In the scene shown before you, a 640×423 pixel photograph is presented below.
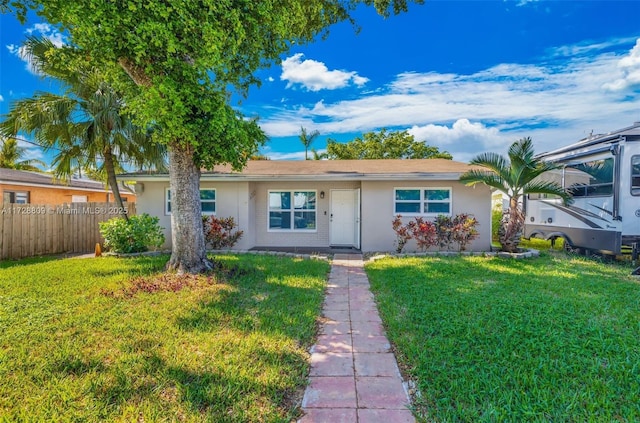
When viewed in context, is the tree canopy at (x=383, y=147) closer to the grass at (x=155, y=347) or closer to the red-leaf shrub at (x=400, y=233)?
the red-leaf shrub at (x=400, y=233)

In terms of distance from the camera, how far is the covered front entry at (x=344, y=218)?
450 inches

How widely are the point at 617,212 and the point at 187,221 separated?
9.84 metres

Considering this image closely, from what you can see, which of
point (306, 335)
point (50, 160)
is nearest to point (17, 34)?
point (50, 160)

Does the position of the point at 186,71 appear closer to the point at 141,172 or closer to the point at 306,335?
the point at 306,335

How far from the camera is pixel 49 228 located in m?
10.8

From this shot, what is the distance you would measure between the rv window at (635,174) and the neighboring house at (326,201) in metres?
3.46

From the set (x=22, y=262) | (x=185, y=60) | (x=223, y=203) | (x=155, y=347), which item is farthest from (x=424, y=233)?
(x=22, y=262)

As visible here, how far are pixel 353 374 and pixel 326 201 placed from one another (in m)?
8.56

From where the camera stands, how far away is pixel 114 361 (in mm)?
3307

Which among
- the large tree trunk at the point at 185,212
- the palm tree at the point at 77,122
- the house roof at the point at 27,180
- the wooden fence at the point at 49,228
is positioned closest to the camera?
the large tree trunk at the point at 185,212

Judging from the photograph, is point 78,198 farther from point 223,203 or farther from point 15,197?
→ point 223,203

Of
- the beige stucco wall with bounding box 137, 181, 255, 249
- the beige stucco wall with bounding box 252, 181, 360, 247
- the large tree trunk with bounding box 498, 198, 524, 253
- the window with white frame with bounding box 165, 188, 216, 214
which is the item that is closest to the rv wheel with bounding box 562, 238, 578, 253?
the large tree trunk with bounding box 498, 198, 524, 253

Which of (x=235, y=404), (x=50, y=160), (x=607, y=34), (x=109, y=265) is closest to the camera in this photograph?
(x=235, y=404)

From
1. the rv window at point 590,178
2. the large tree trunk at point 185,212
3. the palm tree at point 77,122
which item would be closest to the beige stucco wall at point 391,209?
the rv window at point 590,178
